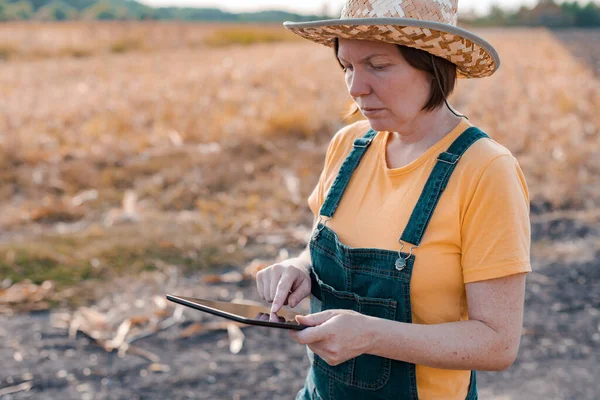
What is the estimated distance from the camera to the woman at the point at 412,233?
5.11ft

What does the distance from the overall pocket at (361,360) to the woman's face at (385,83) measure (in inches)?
17.6

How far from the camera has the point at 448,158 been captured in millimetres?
1648

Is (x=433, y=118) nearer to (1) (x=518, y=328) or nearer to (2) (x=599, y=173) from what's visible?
(1) (x=518, y=328)

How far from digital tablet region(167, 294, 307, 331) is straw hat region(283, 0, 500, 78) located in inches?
28.2

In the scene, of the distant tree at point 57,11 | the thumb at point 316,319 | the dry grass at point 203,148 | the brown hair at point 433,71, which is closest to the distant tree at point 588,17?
the distant tree at point 57,11

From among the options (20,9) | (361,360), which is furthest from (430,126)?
(20,9)

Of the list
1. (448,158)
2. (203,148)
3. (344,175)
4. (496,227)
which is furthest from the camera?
(203,148)

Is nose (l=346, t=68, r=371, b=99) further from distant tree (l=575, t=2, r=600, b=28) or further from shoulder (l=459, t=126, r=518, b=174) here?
distant tree (l=575, t=2, r=600, b=28)

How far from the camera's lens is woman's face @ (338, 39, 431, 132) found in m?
1.68

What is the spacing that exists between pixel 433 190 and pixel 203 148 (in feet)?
19.6

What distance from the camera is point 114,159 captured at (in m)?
7.04

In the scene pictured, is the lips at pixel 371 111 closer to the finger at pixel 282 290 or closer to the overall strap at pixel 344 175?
the overall strap at pixel 344 175

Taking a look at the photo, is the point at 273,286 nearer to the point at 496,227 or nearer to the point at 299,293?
the point at 299,293

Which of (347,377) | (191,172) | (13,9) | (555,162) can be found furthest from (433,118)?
(13,9)
